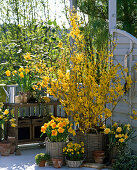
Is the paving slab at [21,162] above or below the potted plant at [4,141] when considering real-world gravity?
below

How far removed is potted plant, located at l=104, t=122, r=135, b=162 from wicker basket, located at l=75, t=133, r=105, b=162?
11 cm

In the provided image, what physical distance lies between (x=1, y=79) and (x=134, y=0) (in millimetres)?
3037

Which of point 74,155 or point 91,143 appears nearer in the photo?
point 74,155

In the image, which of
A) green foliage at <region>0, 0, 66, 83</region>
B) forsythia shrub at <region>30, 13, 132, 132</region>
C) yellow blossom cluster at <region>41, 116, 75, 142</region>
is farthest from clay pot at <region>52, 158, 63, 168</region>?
green foliage at <region>0, 0, 66, 83</region>

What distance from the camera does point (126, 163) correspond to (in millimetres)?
3768

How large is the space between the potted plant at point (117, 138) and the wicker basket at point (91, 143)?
107 millimetres

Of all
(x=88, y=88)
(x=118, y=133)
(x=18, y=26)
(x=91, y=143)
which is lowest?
(x=91, y=143)

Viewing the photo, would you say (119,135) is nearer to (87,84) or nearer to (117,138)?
(117,138)

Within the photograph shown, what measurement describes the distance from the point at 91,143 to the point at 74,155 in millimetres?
287

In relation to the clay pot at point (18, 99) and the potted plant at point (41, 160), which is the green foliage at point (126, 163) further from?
the clay pot at point (18, 99)

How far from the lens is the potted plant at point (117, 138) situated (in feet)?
13.0

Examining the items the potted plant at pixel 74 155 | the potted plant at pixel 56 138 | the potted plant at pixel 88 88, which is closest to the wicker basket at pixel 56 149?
the potted plant at pixel 56 138

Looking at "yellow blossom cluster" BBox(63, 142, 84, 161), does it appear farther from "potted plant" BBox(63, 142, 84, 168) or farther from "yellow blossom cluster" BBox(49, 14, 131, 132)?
"yellow blossom cluster" BBox(49, 14, 131, 132)

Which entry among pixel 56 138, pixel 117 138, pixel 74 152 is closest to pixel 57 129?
pixel 56 138
